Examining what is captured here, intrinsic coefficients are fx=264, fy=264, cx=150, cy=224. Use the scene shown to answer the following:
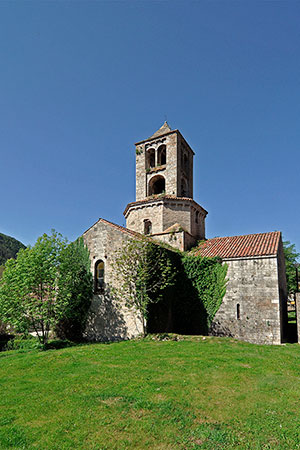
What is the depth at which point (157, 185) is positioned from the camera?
27.2 meters

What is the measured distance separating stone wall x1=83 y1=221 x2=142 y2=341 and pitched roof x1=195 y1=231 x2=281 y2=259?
6.69m

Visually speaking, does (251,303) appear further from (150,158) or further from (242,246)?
(150,158)

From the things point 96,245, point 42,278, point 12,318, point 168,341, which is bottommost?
point 168,341

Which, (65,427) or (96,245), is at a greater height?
(96,245)

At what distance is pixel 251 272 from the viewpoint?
17.5 metres

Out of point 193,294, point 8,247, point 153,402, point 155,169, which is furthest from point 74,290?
point 8,247

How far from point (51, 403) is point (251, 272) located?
14.2 m

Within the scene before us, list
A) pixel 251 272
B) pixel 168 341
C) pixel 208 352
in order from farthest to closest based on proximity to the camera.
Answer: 1. pixel 251 272
2. pixel 168 341
3. pixel 208 352

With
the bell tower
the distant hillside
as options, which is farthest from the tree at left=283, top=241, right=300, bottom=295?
the distant hillside

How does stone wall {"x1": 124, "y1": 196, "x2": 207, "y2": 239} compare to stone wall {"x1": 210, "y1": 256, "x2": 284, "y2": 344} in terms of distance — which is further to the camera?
stone wall {"x1": 124, "y1": 196, "x2": 207, "y2": 239}

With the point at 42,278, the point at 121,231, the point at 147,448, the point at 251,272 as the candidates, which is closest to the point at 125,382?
Answer: the point at 147,448

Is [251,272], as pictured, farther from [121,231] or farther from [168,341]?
[121,231]

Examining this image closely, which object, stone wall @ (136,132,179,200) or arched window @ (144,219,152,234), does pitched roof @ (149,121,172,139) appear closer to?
stone wall @ (136,132,179,200)

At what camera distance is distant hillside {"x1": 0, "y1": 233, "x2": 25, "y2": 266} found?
74325 millimetres
